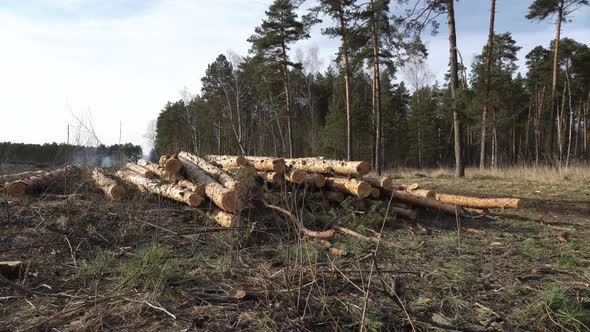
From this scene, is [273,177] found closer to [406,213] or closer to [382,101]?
[406,213]

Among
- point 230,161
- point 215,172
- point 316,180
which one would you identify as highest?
point 230,161

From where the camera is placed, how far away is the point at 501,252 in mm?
4488

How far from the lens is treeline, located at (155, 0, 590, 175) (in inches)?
722

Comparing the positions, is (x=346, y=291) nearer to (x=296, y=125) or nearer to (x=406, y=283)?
(x=406, y=283)

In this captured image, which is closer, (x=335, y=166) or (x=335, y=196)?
(x=335, y=196)

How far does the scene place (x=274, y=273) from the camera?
328cm

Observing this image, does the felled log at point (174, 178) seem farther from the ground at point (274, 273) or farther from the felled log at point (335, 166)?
the felled log at point (335, 166)

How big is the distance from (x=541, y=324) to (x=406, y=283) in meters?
0.96

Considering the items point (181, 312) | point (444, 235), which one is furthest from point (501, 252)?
point (181, 312)

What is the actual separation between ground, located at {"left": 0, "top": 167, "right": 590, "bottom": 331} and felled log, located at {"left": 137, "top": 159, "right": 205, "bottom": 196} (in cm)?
36

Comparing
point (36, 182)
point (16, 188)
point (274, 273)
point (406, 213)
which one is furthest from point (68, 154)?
point (406, 213)

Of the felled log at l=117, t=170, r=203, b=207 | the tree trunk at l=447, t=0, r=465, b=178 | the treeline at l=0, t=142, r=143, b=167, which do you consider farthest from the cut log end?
the tree trunk at l=447, t=0, r=465, b=178

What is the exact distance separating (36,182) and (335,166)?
5.22m

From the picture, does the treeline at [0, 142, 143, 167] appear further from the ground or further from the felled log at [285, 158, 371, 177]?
the felled log at [285, 158, 371, 177]
